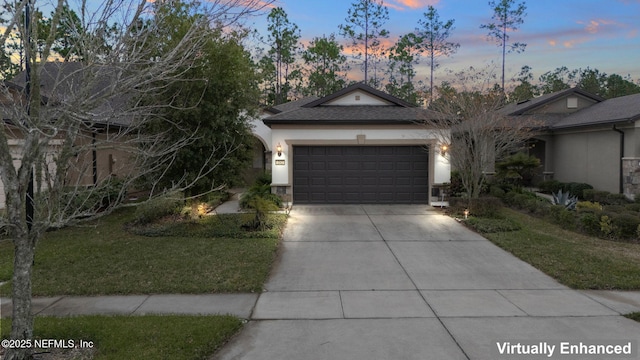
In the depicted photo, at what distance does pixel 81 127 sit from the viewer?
701cm

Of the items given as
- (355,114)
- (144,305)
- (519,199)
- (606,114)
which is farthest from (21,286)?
(606,114)

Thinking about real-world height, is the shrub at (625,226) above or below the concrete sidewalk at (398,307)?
above

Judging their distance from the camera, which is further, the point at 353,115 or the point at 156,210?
the point at 353,115

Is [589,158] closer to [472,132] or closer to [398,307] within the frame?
[472,132]

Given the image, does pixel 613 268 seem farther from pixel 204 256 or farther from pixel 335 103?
pixel 335 103

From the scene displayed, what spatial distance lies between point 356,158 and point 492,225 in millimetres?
5578

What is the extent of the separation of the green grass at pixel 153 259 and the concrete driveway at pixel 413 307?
706 millimetres

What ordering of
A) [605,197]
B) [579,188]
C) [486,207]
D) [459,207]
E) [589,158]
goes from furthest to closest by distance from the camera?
1. [589,158]
2. [579,188]
3. [605,197]
4. [459,207]
5. [486,207]

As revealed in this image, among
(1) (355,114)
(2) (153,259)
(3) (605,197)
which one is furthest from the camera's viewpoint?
(1) (355,114)

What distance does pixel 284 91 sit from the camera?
39000 millimetres

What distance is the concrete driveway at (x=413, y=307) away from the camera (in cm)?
454

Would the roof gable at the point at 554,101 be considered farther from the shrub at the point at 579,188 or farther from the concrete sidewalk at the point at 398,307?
the concrete sidewalk at the point at 398,307

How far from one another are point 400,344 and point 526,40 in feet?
128

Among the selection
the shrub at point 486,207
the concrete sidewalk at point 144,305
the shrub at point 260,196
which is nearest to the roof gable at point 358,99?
the shrub at point 260,196
